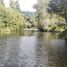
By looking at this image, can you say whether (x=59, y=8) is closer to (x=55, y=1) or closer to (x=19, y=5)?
(x=55, y=1)

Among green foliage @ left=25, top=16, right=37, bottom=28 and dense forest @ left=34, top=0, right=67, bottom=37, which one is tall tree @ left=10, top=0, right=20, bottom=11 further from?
dense forest @ left=34, top=0, right=67, bottom=37

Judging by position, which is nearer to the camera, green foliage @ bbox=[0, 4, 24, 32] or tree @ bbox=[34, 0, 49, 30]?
green foliage @ bbox=[0, 4, 24, 32]

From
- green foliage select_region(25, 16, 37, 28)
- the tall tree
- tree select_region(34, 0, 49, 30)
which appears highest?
the tall tree

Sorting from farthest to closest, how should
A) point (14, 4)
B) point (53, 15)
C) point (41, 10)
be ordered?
1. point (14, 4)
2. point (41, 10)
3. point (53, 15)

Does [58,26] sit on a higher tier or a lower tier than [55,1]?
lower

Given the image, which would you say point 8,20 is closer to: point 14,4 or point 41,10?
point 41,10

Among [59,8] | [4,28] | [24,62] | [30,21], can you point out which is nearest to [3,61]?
[24,62]

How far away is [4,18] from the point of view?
90625 mm

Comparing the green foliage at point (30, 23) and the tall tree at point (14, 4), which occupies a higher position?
the tall tree at point (14, 4)

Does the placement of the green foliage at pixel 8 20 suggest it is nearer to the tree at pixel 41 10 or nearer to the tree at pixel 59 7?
the tree at pixel 41 10

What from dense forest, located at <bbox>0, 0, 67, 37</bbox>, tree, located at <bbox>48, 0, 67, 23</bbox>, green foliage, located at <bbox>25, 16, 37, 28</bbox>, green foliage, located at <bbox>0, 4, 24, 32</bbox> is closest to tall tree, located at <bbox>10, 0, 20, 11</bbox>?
green foliage, located at <bbox>25, 16, 37, 28</bbox>

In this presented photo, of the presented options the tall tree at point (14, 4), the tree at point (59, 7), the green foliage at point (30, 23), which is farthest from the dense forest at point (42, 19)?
the tall tree at point (14, 4)

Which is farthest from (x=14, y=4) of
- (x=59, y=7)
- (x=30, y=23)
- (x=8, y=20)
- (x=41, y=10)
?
(x=59, y=7)

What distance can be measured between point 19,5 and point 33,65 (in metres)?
121
